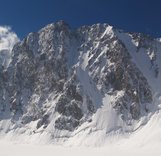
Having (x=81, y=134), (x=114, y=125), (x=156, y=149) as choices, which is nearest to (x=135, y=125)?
(x=114, y=125)

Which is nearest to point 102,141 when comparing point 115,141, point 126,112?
point 115,141

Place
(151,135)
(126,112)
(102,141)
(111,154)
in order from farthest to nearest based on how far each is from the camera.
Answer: (126,112) → (102,141) → (151,135) → (111,154)

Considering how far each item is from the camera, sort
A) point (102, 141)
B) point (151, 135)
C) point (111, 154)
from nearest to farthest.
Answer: point (111, 154) → point (151, 135) → point (102, 141)

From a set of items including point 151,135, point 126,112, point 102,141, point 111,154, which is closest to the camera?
point 111,154

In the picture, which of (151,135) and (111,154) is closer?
(111,154)

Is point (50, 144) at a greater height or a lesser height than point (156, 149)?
greater

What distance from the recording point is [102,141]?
186 m

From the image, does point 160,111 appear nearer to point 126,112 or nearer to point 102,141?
point 126,112

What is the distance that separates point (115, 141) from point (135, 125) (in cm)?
1395

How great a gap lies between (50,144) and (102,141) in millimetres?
23945

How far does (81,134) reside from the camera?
19438 centimetres

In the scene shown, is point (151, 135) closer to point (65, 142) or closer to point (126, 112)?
point (126, 112)

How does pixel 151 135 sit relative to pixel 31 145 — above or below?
below

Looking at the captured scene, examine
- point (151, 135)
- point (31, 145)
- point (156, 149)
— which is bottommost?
point (156, 149)
